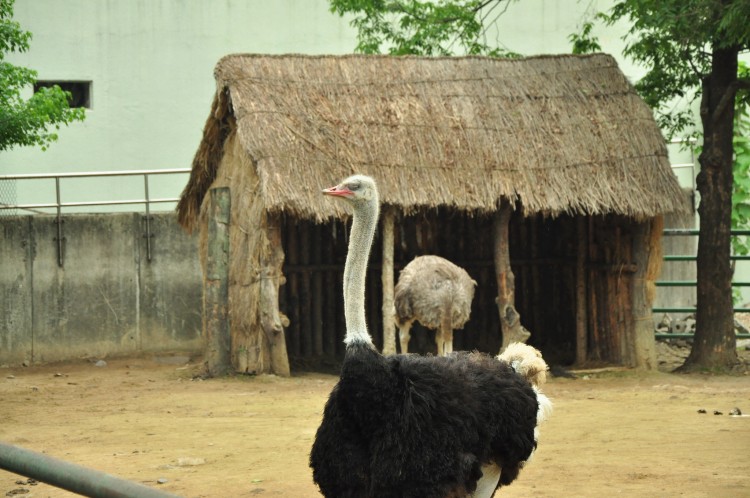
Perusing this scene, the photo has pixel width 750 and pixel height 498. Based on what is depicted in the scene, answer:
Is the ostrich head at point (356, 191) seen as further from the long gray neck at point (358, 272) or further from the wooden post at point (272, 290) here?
the wooden post at point (272, 290)

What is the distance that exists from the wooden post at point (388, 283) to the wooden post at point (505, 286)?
1206 millimetres

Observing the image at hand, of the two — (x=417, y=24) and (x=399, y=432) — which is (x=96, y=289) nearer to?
(x=417, y=24)

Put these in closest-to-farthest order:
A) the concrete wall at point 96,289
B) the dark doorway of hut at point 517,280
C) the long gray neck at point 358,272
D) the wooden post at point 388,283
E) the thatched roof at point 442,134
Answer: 1. the long gray neck at point 358,272
2. the thatched roof at point 442,134
3. the wooden post at point 388,283
4. the dark doorway of hut at point 517,280
5. the concrete wall at point 96,289

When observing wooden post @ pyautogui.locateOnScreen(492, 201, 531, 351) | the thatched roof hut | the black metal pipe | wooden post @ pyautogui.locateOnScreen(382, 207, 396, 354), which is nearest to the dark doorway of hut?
the thatched roof hut

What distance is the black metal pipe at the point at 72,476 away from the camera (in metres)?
2.15

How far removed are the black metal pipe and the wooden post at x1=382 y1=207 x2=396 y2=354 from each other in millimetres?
9902

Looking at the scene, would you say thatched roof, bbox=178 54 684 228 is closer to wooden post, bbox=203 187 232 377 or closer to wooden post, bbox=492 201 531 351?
wooden post, bbox=492 201 531 351

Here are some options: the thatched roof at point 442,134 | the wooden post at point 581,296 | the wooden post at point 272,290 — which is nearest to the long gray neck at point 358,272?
the thatched roof at point 442,134

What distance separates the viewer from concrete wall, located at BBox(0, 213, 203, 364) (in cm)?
1414

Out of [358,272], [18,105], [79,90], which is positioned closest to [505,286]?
[18,105]

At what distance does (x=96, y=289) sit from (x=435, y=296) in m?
4.97

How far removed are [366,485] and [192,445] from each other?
3862 millimetres

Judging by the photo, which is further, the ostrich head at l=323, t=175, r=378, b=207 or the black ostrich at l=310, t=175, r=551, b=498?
the ostrich head at l=323, t=175, r=378, b=207

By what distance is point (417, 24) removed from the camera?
15.6 metres
